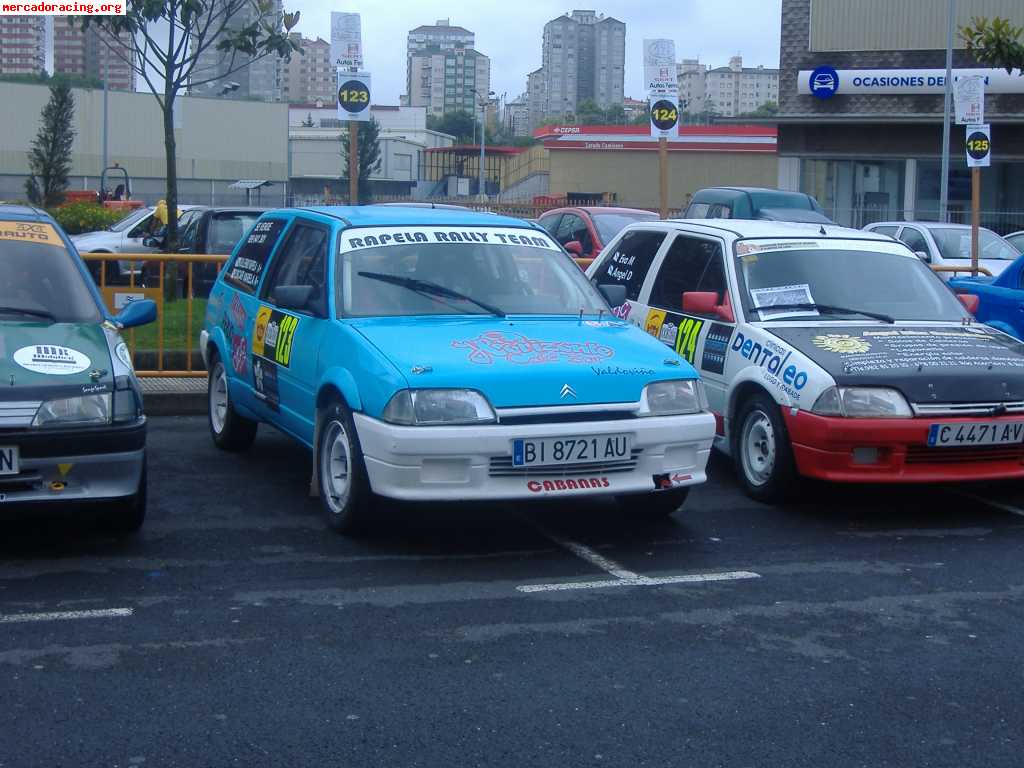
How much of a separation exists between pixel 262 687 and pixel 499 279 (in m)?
3.37

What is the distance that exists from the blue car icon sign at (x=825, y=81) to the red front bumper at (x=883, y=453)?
29.1 metres

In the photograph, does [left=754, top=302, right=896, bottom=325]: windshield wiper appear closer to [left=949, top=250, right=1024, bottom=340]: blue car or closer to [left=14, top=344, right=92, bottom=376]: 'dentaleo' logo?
[left=949, top=250, right=1024, bottom=340]: blue car

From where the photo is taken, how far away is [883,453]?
23.2ft

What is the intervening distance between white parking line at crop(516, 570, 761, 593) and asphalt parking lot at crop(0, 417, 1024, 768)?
0.02 metres

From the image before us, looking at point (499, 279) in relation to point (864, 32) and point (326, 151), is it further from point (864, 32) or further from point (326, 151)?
point (326, 151)

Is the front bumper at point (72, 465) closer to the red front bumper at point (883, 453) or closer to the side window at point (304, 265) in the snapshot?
the side window at point (304, 265)

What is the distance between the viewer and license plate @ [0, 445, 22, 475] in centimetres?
580

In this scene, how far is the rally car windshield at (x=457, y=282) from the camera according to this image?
713 centimetres

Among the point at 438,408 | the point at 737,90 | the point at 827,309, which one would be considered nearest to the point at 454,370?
the point at 438,408

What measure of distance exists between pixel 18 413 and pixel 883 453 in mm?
4269

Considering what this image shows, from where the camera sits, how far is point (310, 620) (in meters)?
5.35

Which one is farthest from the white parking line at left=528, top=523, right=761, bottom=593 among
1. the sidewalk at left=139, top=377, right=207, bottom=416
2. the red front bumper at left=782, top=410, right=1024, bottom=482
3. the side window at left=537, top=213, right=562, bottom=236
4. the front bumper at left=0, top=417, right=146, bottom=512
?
the side window at left=537, top=213, right=562, bottom=236

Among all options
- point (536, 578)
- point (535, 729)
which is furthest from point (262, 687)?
point (536, 578)

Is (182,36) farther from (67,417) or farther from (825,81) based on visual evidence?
(825,81)
